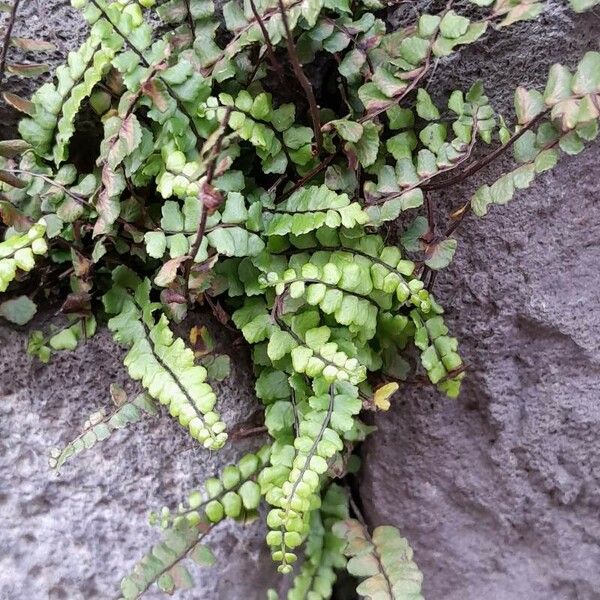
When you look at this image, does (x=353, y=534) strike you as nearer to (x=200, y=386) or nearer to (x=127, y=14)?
(x=200, y=386)

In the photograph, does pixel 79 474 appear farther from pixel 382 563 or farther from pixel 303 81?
pixel 303 81

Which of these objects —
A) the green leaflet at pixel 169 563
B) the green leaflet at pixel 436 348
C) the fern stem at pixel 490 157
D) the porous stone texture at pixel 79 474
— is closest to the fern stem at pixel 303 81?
the fern stem at pixel 490 157

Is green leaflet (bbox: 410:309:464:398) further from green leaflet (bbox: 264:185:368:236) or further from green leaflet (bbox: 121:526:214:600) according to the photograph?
green leaflet (bbox: 121:526:214:600)

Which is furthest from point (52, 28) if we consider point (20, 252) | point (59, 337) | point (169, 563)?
point (169, 563)

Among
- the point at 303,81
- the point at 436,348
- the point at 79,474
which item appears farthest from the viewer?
the point at 79,474

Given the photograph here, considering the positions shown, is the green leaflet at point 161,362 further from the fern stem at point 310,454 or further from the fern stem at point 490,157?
the fern stem at point 490,157
